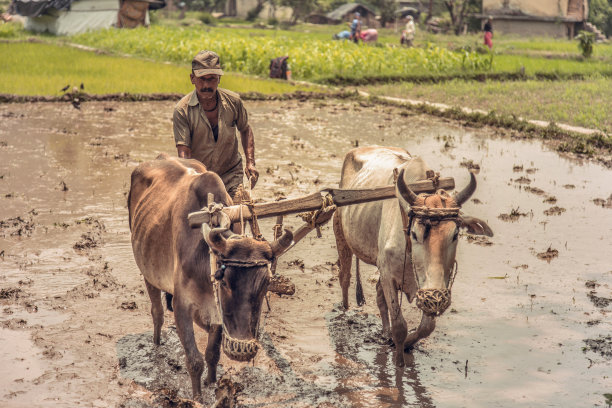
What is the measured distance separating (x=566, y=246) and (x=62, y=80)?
1476 cm

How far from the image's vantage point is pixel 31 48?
27.3 metres

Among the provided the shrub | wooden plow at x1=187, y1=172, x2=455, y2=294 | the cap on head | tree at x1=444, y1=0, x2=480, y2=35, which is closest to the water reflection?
wooden plow at x1=187, y1=172, x2=455, y2=294

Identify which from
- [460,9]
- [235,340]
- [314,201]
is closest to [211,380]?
[235,340]

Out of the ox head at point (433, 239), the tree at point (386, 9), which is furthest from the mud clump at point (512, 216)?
the tree at point (386, 9)

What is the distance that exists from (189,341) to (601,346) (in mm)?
3034

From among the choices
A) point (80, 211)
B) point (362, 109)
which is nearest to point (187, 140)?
point (80, 211)

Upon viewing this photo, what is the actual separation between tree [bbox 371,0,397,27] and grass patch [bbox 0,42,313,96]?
104 ft

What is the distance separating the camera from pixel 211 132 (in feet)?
19.1

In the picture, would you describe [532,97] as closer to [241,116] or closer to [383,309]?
[241,116]

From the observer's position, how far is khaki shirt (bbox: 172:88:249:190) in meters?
5.71

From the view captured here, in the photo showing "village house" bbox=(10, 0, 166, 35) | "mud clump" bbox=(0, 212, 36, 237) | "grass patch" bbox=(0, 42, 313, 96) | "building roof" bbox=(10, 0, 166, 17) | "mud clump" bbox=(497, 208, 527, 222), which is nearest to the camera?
"mud clump" bbox=(0, 212, 36, 237)

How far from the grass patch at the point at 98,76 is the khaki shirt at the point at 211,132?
12.9 m

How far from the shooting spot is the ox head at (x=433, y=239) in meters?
4.34

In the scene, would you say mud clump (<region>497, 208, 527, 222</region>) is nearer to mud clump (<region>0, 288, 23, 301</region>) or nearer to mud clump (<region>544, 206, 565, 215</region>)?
mud clump (<region>544, 206, 565, 215</region>)
